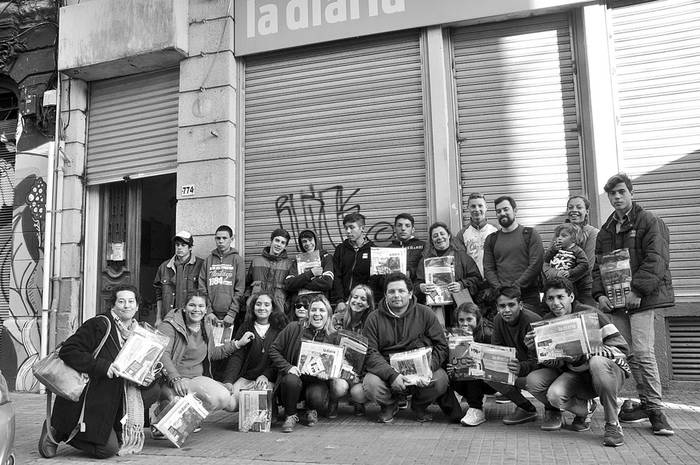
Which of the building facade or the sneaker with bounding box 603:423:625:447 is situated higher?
the building facade

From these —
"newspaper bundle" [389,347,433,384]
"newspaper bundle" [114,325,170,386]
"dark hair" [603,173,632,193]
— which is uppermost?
"dark hair" [603,173,632,193]

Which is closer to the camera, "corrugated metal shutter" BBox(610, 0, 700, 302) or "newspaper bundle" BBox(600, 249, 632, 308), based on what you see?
"newspaper bundle" BBox(600, 249, 632, 308)

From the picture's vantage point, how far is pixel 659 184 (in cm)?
693

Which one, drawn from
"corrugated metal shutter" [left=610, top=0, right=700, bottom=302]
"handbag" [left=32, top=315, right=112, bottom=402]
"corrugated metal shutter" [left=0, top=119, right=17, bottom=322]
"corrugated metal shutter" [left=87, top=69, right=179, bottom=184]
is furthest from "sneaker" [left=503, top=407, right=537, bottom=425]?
"corrugated metal shutter" [left=0, top=119, right=17, bottom=322]

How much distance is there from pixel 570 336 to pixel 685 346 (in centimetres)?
295

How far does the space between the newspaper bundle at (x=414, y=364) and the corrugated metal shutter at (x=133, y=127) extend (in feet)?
17.2

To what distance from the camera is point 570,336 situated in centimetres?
471

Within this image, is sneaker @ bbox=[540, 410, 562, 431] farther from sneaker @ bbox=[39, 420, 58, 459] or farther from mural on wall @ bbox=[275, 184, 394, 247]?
sneaker @ bbox=[39, 420, 58, 459]

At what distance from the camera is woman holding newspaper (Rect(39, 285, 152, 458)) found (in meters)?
4.51

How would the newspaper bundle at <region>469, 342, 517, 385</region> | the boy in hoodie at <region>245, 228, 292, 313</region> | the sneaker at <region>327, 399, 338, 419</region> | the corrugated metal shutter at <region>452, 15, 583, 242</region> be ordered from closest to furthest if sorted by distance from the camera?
1. the newspaper bundle at <region>469, 342, 517, 385</region>
2. the sneaker at <region>327, 399, 338, 419</region>
3. the boy in hoodie at <region>245, 228, 292, 313</region>
4. the corrugated metal shutter at <region>452, 15, 583, 242</region>

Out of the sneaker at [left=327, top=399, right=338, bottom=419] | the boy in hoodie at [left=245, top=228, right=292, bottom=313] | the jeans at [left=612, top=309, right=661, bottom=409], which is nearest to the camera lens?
the jeans at [left=612, top=309, right=661, bottom=409]

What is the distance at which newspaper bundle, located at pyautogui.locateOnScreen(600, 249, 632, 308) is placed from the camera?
5.03 m

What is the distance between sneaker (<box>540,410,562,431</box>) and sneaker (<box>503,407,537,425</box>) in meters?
0.24

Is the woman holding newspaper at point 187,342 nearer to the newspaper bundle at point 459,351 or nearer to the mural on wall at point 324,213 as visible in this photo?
the newspaper bundle at point 459,351
